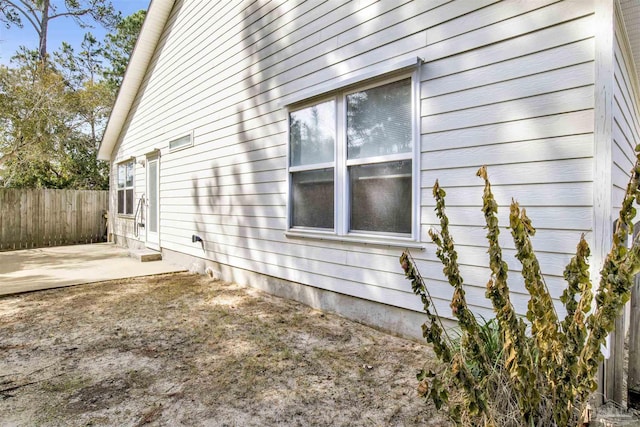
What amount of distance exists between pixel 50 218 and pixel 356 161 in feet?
34.8

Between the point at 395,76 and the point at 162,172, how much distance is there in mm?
6045

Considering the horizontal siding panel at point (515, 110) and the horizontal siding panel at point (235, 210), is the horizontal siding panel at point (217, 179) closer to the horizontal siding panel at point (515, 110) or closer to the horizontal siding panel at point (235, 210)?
the horizontal siding panel at point (235, 210)

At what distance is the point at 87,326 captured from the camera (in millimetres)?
3594

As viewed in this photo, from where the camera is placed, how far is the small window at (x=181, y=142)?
6547mm

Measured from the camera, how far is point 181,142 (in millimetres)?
6848

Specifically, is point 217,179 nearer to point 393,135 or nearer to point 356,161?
point 356,161

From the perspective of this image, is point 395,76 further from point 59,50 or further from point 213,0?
point 59,50

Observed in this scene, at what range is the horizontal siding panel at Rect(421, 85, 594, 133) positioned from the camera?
87.0 inches

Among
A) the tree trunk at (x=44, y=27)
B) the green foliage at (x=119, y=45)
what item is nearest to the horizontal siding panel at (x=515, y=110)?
the green foliage at (x=119, y=45)

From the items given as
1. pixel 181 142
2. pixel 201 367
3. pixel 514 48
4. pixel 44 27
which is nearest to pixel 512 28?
A: pixel 514 48

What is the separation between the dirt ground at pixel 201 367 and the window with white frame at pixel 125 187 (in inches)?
215

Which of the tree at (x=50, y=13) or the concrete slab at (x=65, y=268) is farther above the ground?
the tree at (x=50, y=13)

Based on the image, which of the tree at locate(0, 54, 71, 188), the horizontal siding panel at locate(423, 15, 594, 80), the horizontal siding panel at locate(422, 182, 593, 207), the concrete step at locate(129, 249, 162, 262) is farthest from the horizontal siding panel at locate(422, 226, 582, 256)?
the tree at locate(0, 54, 71, 188)

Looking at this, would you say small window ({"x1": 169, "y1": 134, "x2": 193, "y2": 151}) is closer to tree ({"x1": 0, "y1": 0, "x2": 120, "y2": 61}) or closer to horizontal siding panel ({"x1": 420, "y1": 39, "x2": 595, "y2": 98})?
horizontal siding panel ({"x1": 420, "y1": 39, "x2": 595, "y2": 98})
